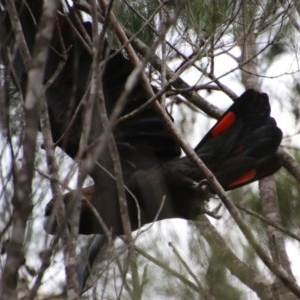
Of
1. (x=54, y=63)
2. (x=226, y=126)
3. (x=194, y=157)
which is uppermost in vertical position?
(x=54, y=63)

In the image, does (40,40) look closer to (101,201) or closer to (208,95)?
(101,201)

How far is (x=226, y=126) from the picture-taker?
3.09 metres

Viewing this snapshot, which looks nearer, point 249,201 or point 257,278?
point 257,278

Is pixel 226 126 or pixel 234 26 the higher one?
pixel 234 26

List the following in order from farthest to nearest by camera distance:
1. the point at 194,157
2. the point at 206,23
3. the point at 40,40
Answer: the point at 206,23
the point at 194,157
the point at 40,40

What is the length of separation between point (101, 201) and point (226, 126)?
546mm

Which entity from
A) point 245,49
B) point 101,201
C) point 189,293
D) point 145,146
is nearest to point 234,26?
point 245,49

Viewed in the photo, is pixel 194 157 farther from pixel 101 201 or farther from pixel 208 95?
pixel 208 95

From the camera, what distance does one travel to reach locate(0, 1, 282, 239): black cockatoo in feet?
9.67

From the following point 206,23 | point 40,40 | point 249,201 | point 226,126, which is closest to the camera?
point 40,40

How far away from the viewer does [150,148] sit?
323 centimetres

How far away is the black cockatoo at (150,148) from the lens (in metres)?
2.95

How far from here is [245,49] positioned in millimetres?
3127

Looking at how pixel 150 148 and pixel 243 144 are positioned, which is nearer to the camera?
pixel 243 144
